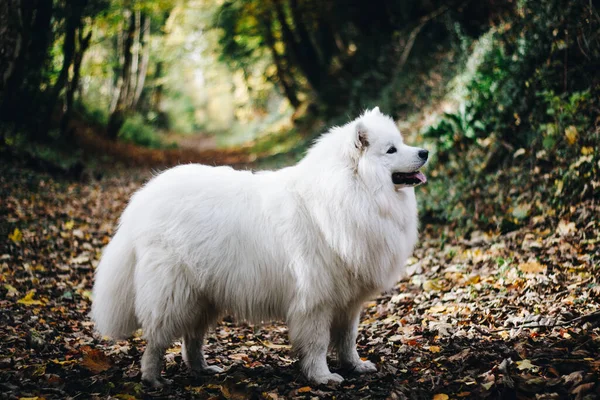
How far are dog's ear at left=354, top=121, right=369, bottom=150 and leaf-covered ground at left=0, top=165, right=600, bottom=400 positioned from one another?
1.69 metres

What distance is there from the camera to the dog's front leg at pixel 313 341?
3.76 metres

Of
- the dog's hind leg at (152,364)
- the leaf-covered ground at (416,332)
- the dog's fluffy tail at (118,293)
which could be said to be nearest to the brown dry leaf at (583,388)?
the leaf-covered ground at (416,332)

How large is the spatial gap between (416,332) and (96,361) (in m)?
2.69

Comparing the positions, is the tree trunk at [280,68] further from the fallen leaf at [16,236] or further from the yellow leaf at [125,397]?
the yellow leaf at [125,397]

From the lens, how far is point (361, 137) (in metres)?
3.81

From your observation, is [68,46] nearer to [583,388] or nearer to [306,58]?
[306,58]

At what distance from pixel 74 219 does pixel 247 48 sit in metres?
16.8

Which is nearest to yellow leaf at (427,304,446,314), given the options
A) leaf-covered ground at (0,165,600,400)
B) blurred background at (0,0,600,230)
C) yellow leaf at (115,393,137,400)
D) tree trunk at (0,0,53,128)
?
leaf-covered ground at (0,165,600,400)

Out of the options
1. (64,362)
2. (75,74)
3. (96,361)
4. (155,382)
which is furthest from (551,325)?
(75,74)

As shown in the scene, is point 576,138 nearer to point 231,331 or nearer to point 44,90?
point 231,331

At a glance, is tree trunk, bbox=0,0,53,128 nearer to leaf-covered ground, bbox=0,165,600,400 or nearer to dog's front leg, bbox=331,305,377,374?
leaf-covered ground, bbox=0,165,600,400

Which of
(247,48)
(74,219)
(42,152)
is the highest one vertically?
(247,48)

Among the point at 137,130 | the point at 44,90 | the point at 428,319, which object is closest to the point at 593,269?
the point at 428,319

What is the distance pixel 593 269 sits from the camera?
15.4 ft
